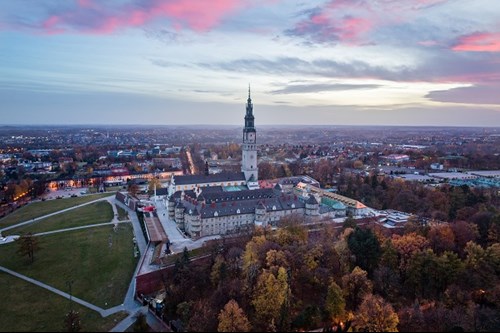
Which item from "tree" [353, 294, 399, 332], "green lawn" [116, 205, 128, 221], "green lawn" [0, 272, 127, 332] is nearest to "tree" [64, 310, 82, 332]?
"green lawn" [0, 272, 127, 332]

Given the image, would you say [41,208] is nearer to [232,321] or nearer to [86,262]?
[86,262]

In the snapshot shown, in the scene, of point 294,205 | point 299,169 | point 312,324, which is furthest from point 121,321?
point 299,169

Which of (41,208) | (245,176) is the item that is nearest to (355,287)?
(245,176)

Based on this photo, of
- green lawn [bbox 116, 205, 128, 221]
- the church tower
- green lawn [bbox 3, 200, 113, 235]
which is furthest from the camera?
the church tower

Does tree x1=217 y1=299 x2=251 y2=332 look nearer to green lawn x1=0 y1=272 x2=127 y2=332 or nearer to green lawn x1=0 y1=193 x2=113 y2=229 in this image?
green lawn x1=0 y1=272 x2=127 y2=332

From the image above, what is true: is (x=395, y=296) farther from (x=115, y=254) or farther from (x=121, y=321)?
(x=115, y=254)
